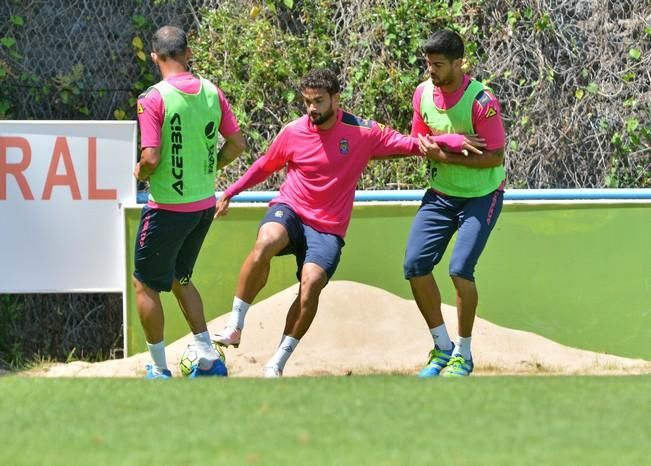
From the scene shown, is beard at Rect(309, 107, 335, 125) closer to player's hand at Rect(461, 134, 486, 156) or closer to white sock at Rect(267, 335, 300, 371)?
player's hand at Rect(461, 134, 486, 156)

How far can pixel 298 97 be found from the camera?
10414 millimetres

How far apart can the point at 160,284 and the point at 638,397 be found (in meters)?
2.96

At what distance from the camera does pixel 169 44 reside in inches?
295

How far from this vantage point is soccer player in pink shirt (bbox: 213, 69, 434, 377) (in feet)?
25.4

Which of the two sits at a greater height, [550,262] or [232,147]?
[232,147]

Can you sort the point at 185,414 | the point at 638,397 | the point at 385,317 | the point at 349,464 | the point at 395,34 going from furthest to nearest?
1. the point at 395,34
2. the point at 385,317
3. the point at 638,397
4. the point at 185,414
5. the point at 349,464

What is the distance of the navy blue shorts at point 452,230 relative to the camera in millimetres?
7688

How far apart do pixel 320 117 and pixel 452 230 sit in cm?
105

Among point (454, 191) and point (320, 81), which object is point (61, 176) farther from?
point (454, 191)

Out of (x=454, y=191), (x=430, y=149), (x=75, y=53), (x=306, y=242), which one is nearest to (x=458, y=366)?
(x=454, y=191)

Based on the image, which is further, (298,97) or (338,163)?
(298,97)

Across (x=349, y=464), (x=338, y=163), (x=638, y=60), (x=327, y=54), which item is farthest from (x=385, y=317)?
(x=349, y=464)

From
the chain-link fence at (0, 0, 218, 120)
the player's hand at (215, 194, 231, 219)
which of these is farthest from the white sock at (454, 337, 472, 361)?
the chain-link fence at (0, 0, 218, 120)

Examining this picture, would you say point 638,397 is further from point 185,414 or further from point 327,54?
point 327,54
